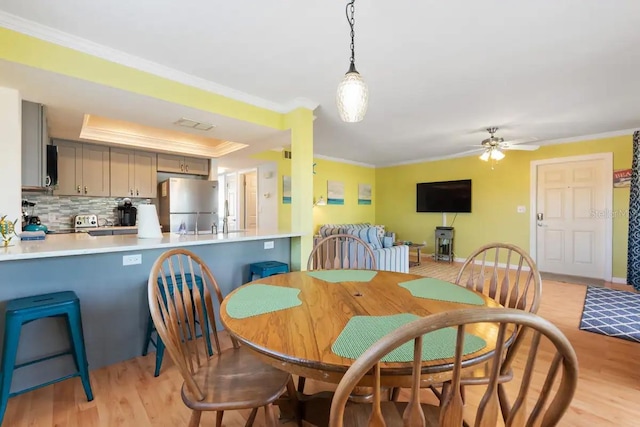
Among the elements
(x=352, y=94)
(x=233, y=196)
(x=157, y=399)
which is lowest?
(x=157, y=399)

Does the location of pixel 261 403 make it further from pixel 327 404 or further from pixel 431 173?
pixel 431 173

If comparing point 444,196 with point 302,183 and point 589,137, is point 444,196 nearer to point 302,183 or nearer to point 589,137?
point 589,137

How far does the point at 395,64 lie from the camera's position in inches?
93.7

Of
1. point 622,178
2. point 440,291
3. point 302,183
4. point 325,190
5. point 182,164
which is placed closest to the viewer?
point 440,291

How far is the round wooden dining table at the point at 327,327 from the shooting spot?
746 mm

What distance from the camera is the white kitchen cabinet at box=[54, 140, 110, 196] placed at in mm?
3816

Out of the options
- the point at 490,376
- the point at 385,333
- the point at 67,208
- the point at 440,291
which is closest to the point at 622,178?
the point at 440,291

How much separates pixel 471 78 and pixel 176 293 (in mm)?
2921

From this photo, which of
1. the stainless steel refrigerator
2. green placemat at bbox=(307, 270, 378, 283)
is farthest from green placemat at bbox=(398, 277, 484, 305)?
the stainless steel refrigerator

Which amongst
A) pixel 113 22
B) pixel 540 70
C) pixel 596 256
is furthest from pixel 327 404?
pixel 596 256

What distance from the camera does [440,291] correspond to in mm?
1376

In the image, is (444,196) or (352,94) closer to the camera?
(352,94)

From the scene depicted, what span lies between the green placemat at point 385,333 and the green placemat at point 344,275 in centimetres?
57

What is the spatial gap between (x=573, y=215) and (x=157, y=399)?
6.11 meters
